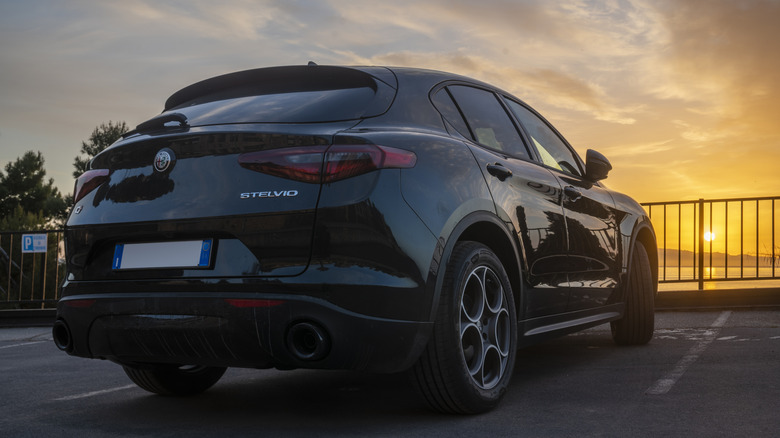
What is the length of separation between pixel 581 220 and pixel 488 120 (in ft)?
3.21

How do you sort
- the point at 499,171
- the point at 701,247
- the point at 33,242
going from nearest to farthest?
1. the point at 499,171
2. the point at 701,247
3. the point at 33,242

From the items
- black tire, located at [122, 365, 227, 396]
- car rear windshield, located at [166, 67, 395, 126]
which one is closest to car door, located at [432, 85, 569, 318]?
car rear windshield, located at [166, 67, 395, 126]

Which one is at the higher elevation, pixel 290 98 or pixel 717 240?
pixel 290 98

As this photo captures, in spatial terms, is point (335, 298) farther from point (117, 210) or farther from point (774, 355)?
point (774, 355)

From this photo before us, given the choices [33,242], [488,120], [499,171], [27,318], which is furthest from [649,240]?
[33,242]

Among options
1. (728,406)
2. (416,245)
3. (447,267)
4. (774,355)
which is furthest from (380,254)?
(774,355)

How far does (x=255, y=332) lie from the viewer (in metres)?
3.32

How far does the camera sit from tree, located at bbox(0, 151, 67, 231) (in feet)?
212

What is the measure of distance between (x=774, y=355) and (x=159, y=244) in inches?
164

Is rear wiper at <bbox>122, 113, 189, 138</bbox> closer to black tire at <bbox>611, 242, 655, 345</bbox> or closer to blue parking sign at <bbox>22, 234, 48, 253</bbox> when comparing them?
black tire at <bbox>611, 242, 655, 345</bbox>

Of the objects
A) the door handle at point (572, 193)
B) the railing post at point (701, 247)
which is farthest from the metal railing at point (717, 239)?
the door handle at point (572, 193)

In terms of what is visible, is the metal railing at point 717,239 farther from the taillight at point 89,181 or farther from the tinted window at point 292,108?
→ the taillight at point 89,181

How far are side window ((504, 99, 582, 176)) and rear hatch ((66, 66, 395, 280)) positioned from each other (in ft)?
4.95

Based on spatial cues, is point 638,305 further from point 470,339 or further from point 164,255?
point 164,255
